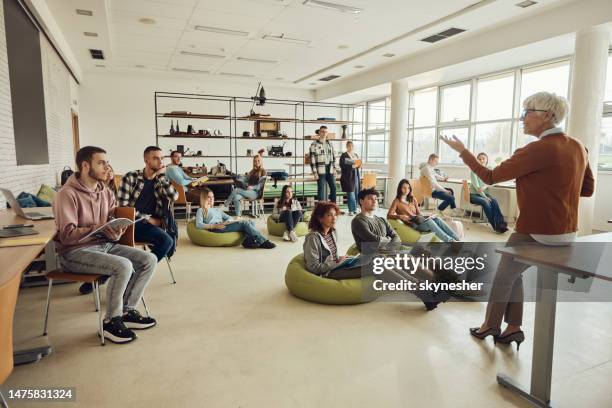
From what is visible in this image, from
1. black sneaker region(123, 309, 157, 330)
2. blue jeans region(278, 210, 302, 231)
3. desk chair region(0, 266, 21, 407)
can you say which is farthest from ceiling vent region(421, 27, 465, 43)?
desk chair region(0, 266, 21, 407)

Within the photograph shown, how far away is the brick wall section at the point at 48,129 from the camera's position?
4148 mm

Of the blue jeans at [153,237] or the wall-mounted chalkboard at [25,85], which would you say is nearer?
the blue jeans at [153,237]

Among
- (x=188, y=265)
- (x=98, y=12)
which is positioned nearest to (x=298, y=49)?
(x=98, y=12)

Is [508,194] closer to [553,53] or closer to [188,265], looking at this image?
[553,53]

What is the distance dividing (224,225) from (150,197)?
1896 mm

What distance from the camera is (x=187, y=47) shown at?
7953 millimetres

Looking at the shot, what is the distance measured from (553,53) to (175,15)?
625cm

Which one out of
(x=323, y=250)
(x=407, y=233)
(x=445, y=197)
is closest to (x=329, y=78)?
(x=445, y=197)

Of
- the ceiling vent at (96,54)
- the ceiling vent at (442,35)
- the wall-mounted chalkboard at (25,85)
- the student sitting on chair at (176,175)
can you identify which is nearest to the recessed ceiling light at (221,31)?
the student sitting on chair at (176,175)

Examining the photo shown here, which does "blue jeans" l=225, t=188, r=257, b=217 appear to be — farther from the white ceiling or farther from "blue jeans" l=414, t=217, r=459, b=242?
"blue jeans" l=414, t=217, r=459, b=242

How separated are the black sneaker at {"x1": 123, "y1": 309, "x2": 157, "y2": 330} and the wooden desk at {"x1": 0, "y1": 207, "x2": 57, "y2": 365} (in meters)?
0.49

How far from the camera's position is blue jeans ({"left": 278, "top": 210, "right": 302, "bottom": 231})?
19.7 ft

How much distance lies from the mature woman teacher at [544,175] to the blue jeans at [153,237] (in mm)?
2607

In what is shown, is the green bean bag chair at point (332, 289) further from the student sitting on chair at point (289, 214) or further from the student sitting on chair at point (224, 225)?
the student sitting on chair at point (289, 214)
